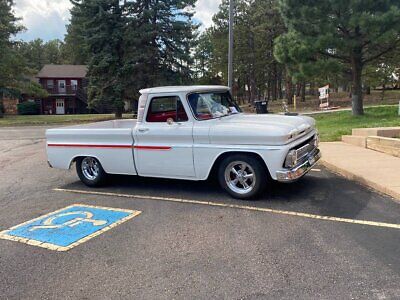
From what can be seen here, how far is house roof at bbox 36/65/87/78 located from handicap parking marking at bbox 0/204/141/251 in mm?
54120

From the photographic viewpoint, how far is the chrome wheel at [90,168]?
7.44 m

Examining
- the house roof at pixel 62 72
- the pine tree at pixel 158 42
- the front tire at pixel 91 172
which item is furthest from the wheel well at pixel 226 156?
the house roof at pixel 62 72

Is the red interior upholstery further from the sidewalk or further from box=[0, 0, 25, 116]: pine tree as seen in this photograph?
box=[0, 0, 25, 116]: pine tree

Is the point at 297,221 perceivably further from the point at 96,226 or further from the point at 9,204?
the point at 9,204

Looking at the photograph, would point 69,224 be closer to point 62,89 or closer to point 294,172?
point 294,172

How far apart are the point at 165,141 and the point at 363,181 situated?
3.45 meters

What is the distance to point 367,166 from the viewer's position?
7684 millimetres

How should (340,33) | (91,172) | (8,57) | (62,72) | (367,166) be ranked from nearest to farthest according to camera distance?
(91,172)
(367,166)
(340,33)
(8,57)
(62,72)

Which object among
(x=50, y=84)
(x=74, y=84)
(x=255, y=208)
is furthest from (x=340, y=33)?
(x=50, y=84)

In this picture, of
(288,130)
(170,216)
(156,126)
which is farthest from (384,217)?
(156,126)

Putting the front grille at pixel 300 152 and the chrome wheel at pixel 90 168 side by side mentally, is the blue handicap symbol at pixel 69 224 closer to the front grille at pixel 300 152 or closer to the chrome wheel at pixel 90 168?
the chrome wheel at pixel 90 168

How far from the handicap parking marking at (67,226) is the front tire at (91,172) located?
1221 millimetres

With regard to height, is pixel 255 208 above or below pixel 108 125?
below

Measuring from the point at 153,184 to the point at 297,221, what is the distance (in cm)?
323
